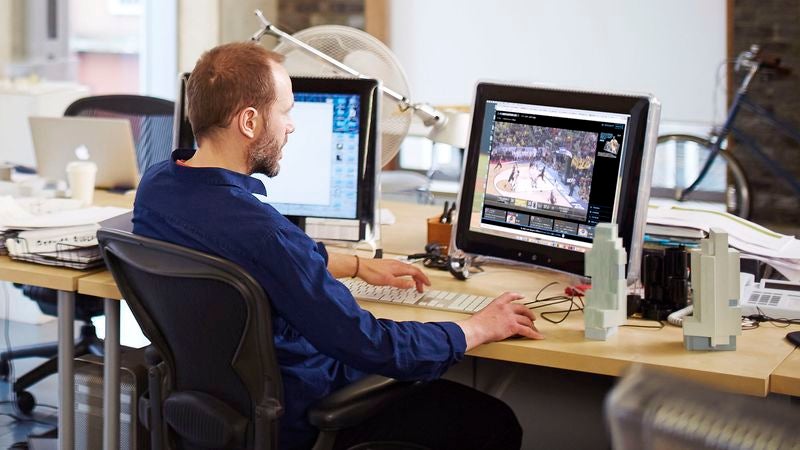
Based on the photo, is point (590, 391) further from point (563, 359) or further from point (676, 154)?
point (676, 154)

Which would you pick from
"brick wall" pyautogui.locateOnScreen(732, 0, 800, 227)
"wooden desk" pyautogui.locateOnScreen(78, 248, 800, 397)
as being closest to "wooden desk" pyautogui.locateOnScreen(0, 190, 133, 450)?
"wooden desk" pyautogui.locateOnScreen(78, 248, 800, 397)

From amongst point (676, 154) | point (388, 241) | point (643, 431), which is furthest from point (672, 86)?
point (643, 431)

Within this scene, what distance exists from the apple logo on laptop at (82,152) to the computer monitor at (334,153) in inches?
38.4

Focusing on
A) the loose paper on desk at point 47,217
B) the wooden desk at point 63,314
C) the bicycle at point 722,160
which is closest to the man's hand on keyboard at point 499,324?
the wooden desk at point 63,314

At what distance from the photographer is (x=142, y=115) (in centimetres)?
390

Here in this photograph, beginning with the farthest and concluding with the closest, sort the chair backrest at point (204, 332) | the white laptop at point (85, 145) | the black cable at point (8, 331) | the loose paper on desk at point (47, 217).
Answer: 1. the black cable at point (8, 331)
2. the white laptop at point (85, 145)
3. the loose paper on desk at point (47, 217)
4. the chair backrest at point (204, 332)

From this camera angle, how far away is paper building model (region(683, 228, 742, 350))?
1.87 m

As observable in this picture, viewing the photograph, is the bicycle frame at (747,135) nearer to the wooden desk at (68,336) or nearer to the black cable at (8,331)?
the black cable at (8,331)

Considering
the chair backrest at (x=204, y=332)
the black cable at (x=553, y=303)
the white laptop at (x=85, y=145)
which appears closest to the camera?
the chair backrest at (x=204, y=332)

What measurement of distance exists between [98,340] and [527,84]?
1705 millimetres

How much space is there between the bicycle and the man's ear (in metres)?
3.85

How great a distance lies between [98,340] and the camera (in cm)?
339

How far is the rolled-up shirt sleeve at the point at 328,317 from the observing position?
5.83 ft

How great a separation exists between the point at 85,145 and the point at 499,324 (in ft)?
5.83
